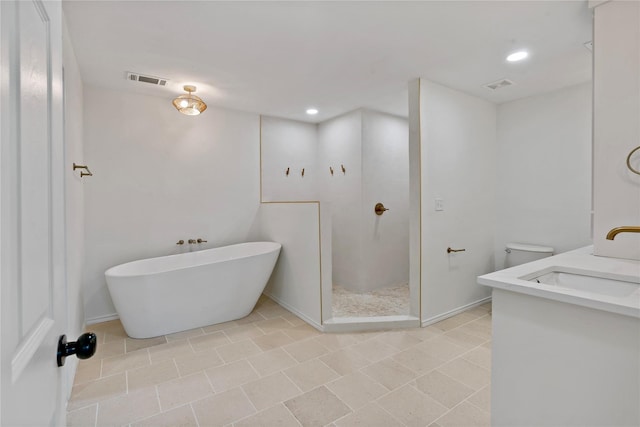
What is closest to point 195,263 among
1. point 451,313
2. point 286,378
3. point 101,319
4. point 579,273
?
point 101,319

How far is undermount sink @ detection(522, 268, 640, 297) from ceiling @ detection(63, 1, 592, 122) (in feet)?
5.31

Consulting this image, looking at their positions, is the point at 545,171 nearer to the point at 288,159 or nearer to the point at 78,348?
the point at 288,159

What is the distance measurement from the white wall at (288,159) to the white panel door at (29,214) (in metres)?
3.51

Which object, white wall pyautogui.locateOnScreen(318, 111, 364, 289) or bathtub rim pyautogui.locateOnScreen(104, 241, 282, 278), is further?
white wall pyautogui.locateOnScreen(318, 111, 364, 289)

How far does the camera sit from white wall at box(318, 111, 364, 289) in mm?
3928

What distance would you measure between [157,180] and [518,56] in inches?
146

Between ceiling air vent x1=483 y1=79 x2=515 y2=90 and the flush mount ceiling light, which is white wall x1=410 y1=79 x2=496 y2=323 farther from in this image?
the flush mount ceiling light

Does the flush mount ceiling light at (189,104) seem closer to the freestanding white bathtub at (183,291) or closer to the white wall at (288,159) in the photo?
the white wall at (288,159)

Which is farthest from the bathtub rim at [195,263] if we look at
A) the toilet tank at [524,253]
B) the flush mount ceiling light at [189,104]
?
the toilet tank at [524,253]

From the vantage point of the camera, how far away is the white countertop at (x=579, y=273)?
3.12 feet

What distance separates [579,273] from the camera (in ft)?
4.67

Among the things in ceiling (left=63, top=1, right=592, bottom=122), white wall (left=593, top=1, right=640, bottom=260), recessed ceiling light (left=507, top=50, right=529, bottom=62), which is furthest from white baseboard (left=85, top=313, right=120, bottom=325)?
recessed ceiling light (left=507, top=50, right=529, bottom=62)

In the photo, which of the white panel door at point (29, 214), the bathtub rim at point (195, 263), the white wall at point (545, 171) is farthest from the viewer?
the white wall at point (545, 171)

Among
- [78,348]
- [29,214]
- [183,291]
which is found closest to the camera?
[29,214]
